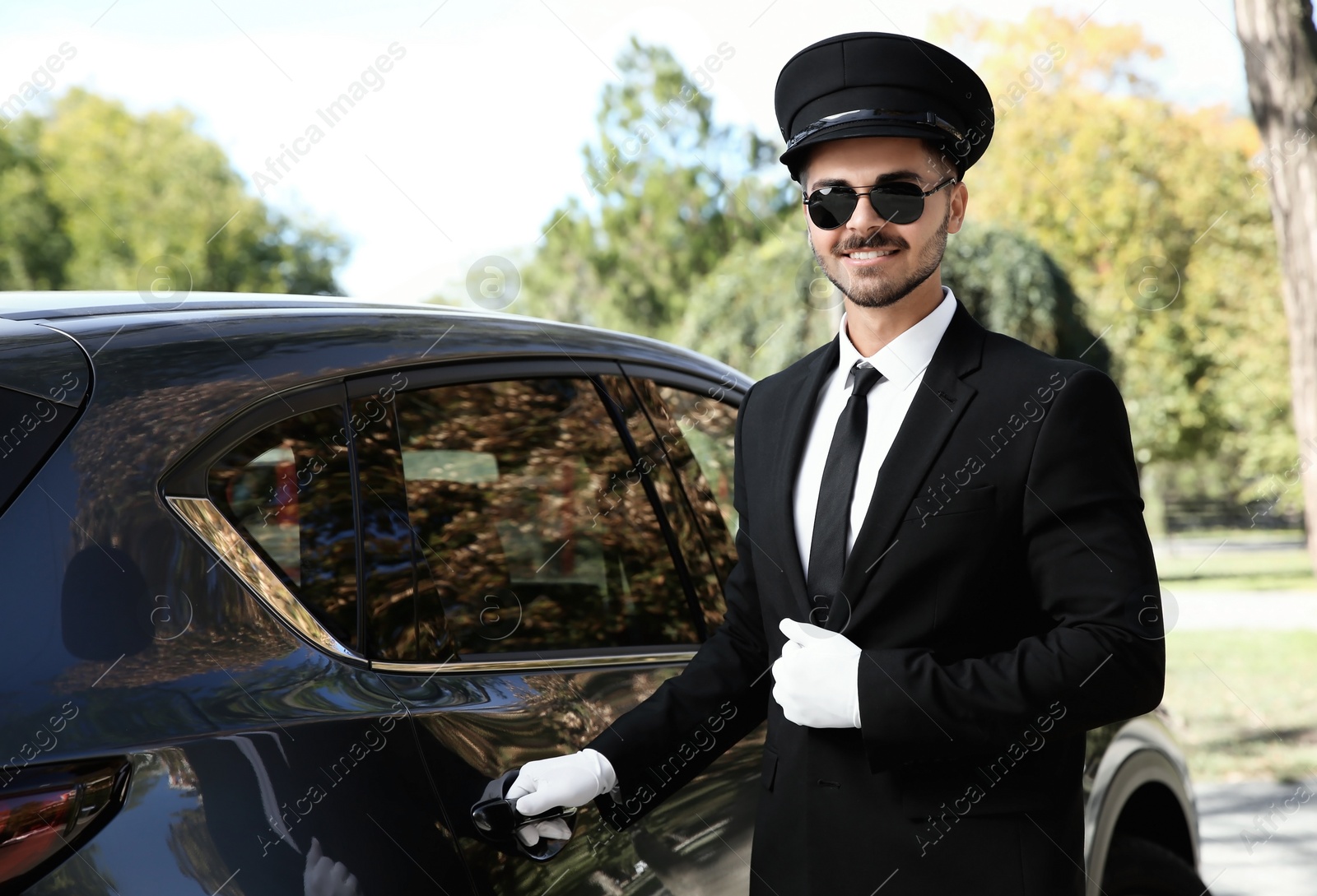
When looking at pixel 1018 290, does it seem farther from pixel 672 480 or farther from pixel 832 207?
pixel 832 207

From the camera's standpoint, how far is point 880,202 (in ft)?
5.80

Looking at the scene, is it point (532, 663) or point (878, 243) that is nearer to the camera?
point (878, 243)

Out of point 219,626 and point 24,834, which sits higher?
point 219,626

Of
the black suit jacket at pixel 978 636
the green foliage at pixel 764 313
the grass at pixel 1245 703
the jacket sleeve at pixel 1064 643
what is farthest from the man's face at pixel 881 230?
the green foliage at pixel 764 313

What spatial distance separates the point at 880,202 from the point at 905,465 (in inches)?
15.8

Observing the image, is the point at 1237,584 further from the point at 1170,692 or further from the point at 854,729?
the point at 854,729

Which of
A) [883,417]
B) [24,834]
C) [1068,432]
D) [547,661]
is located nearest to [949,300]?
[883,417]

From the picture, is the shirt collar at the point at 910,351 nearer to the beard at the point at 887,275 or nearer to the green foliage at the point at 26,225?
the beard at the point at 887,275

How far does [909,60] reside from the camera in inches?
71.0

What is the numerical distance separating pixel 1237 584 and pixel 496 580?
70.4 feet

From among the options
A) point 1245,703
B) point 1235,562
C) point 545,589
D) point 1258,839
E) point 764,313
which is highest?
point 764,313

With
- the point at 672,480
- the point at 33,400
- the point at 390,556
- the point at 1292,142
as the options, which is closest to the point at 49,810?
the point at 33,400

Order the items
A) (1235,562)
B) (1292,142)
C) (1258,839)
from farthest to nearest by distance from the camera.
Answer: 1. (1235,562)
2. (1292,142)
3. (1258,839)

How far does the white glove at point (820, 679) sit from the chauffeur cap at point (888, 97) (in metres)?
0.76
